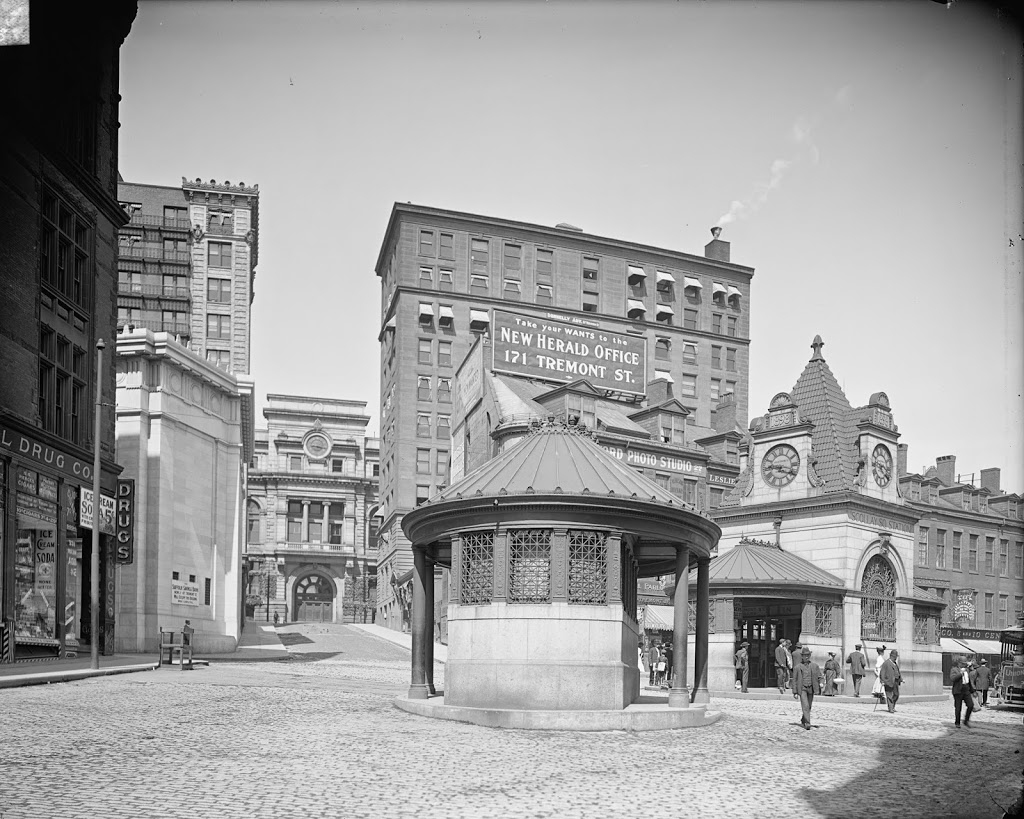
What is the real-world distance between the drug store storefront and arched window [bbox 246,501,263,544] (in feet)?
240

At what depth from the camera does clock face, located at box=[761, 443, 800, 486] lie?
41844mm

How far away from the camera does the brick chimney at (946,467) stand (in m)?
79.2

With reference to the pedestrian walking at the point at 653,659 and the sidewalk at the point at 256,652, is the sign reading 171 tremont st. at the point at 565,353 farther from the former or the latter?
the pedestrian walking at the point at 653,659

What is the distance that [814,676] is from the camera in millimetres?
21938

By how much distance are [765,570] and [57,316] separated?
2423cm

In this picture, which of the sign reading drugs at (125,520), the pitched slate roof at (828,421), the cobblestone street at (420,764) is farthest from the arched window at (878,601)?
the sign reading drugs at (125,520)

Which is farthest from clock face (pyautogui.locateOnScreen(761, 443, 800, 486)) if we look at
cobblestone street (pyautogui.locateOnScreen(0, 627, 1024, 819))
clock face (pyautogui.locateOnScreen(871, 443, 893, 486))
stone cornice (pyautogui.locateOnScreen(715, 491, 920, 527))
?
cobblestone street (pyautogui.locateOnScreen(0, 627, 1024, 819))

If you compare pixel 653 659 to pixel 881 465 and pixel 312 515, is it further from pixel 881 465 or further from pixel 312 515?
pixel 312 515

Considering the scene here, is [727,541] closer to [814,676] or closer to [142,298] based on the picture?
[814,676]

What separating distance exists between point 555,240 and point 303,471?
41.0 m

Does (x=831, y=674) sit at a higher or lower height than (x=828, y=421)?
lower

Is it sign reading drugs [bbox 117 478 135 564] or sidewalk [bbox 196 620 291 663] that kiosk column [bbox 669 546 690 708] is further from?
sign reading drugs [bbox 117 478 135 564]

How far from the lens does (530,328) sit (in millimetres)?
70438

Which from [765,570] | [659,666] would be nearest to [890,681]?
[765,570]
